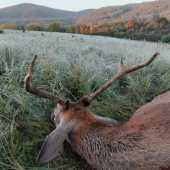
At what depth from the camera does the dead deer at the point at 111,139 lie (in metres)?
1.13

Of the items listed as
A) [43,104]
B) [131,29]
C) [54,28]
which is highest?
[54,28]

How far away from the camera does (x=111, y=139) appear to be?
1.33 metres

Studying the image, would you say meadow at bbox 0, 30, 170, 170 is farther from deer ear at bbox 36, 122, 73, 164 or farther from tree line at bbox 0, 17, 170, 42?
tree line at bbox 0, 17, 170, 42

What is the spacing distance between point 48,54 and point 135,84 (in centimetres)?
212

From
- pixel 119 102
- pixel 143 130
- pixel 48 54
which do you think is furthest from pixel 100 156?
pixel 48 54

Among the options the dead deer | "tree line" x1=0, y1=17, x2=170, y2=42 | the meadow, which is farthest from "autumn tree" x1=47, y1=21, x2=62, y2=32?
the dead deer

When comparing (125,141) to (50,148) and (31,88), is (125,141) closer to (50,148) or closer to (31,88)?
(50,148)

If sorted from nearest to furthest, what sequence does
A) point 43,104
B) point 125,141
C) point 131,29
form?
point 125,141, point 43,104, point 131,29

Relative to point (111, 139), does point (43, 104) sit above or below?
below

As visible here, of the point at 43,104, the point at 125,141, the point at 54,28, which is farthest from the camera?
the point at 54,28

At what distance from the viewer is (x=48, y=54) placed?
3629 mm

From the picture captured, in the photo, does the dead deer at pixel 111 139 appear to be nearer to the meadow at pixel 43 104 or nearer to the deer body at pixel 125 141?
the deer body at pixel 125 141

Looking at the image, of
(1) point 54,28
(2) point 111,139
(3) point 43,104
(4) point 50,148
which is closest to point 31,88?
(4) point 50,148

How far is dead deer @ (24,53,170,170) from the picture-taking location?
44.4 inches
